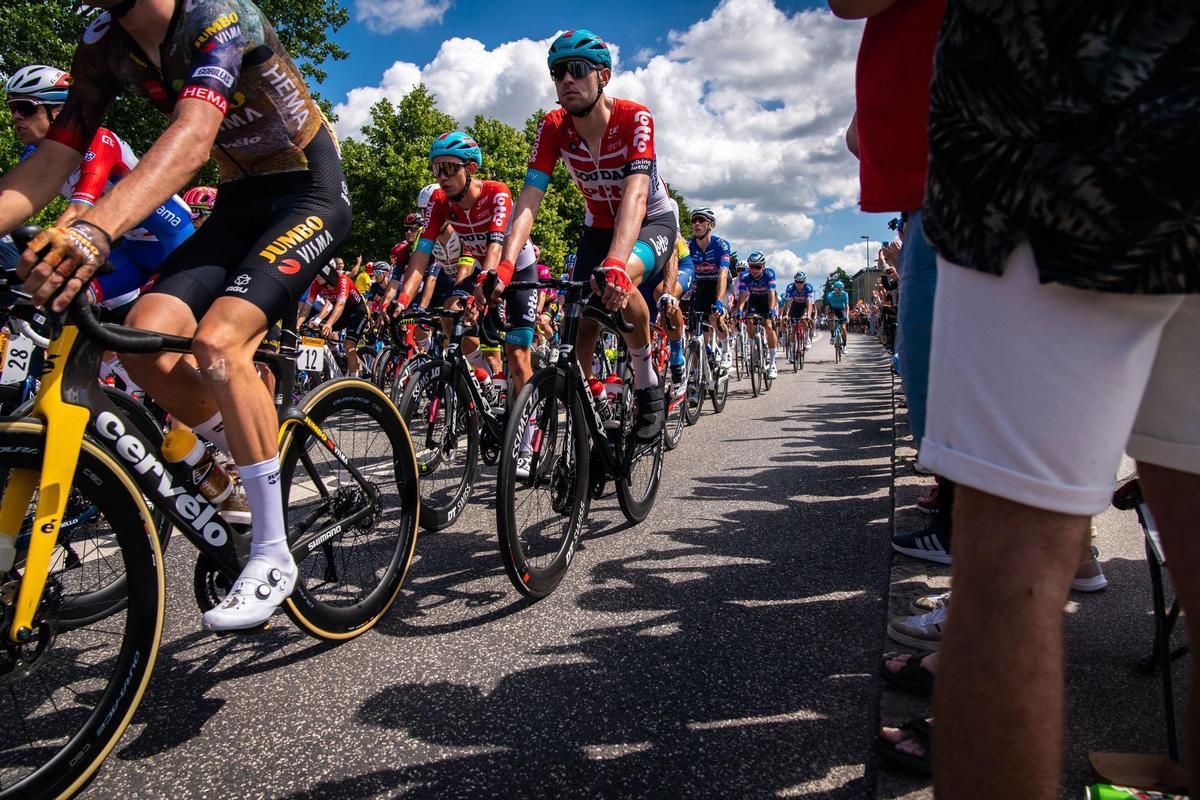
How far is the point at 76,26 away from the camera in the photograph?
22922mm

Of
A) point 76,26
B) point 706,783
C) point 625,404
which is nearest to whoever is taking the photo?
point 706,783

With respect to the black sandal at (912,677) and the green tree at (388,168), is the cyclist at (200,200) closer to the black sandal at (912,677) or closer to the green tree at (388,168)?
the black sandal at (912,677)

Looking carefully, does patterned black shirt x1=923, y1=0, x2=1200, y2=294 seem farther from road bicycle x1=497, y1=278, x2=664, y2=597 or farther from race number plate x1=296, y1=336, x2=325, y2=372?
race number plate x1=296, y1=336, x2=325, y2=372

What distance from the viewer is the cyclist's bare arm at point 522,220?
149 inches

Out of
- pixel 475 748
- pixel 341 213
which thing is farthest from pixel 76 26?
pixel 475 748

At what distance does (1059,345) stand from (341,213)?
251cm

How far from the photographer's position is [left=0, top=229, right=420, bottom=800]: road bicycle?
1701 mm

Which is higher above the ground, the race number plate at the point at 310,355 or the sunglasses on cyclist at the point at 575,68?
the sunglasses on cyclist at the point at 575,68

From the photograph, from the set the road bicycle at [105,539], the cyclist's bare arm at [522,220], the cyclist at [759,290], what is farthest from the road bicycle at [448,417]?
the cyclist at [759,290]

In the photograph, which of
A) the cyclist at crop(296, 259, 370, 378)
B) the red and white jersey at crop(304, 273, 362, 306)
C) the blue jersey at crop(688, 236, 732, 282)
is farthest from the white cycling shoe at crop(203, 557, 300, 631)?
the red and white jersey at crop(304, 273, 362, 306)

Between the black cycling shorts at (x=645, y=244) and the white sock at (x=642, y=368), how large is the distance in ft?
1.39

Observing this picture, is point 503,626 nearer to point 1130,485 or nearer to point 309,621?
point 309,621

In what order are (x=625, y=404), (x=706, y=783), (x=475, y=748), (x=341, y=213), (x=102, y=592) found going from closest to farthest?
(x=706, y=783), (x=475, y=748), (x=102, y=592), (x=341, y=213), (x=625, y=404)

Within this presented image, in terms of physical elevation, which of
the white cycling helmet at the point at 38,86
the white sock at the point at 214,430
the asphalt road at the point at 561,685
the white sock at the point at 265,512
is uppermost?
the white cycling helmet at the point at 38,86
